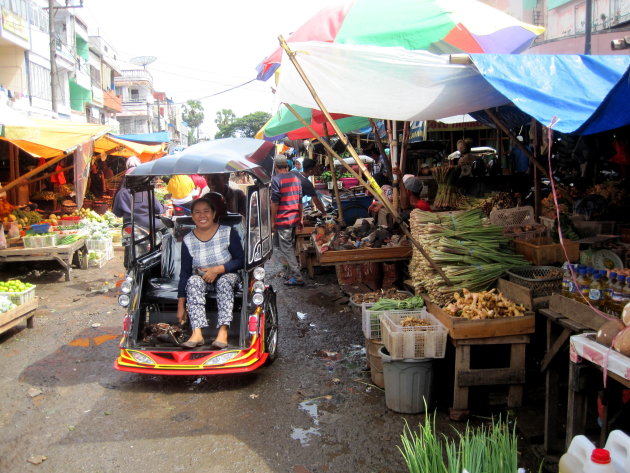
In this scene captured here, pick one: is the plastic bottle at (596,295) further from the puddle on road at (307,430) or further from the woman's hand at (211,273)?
the woman's hand at (211,273)

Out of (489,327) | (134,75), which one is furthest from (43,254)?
(134,75)

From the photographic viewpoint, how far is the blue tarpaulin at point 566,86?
3621mm

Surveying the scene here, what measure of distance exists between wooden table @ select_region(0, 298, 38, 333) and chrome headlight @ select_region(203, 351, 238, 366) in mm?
3146

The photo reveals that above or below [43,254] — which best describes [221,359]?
below

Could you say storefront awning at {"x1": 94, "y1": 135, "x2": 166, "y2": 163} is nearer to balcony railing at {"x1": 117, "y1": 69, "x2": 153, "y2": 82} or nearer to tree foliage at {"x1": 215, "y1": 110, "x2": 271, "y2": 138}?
balcony railing at {"x1": 117, "y1": 69, "x2": 153, "y2": 82}

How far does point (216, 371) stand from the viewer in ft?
16.4

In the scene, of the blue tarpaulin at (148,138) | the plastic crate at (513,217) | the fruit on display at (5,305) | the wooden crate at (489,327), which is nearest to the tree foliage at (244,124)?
the blue tarpaulin at (148,138)

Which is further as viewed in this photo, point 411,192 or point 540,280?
point 411,192

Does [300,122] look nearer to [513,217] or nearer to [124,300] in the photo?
[513,217]

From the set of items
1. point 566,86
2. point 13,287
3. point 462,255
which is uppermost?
point 566,86

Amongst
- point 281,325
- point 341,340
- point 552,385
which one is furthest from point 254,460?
point 281,325

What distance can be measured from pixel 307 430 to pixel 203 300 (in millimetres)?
1724

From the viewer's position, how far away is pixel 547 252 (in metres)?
5.40

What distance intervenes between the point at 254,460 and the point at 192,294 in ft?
6.26
